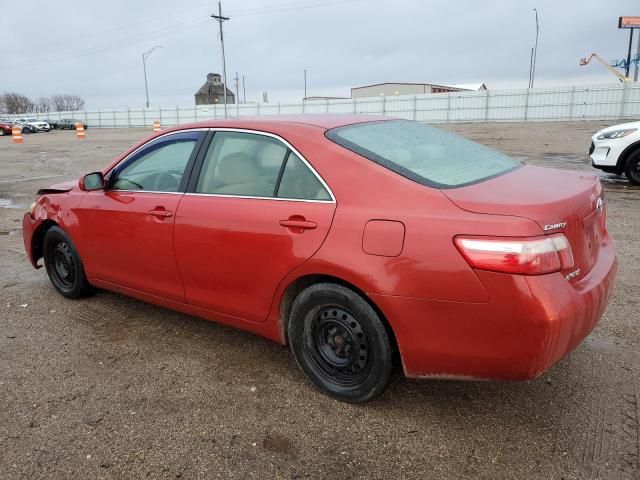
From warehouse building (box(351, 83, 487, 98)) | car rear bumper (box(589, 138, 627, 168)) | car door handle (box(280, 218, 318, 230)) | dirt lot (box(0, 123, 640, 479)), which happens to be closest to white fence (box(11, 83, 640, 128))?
car rear bumper (box(589, 138, 627, 168))

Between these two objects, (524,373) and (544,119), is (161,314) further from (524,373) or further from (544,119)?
(544,119)

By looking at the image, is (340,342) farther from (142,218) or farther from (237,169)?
(142,218)

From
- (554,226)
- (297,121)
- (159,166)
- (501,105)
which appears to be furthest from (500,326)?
(501,105)

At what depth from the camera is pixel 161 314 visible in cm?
420

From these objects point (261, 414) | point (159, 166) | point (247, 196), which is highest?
point (159, 166)

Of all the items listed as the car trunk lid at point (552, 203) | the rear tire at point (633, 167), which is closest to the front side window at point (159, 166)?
the car trunk lid at point (552, 203)

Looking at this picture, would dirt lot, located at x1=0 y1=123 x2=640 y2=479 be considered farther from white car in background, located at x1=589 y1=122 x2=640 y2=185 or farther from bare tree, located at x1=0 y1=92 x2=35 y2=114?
bare tree, located at x1=0 y1=92 x2=35 y2=114

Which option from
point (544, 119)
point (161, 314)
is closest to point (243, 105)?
point (544, 119)

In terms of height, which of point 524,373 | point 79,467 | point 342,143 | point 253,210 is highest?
point 342,143

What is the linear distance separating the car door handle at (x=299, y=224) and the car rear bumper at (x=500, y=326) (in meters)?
Result: 0.50

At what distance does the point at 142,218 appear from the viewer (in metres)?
3.59

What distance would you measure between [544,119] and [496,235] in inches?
1422

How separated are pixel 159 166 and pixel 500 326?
2.57 meters

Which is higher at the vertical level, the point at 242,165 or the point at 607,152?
the point at 242,165
